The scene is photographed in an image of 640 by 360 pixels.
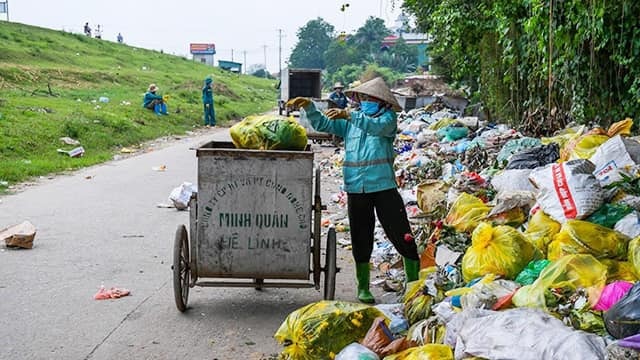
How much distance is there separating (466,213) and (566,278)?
2183 millimetres

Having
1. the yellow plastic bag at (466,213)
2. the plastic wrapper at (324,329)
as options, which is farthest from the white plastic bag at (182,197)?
the plastic wrapper at (324,329)

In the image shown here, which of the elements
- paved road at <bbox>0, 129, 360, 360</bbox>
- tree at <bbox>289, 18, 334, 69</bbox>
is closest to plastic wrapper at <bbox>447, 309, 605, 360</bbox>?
paved road at <bbox>0, 129, 360, 360</bbox>

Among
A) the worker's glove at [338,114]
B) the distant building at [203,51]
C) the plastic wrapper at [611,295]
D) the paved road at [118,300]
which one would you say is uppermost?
the distant building at [203,51]

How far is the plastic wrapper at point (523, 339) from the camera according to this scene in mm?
3090

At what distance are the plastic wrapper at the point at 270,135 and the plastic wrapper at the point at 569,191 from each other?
Result: 1772 millimetres

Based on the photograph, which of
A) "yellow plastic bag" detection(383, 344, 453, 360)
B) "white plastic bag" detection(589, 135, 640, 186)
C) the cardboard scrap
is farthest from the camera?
the cardboard scrap

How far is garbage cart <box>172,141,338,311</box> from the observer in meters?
5.09

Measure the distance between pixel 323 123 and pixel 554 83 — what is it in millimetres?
6132

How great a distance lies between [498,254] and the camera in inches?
189

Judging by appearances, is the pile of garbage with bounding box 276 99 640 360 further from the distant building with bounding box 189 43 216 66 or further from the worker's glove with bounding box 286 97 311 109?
the distant building with bounding box 189 43 216 66

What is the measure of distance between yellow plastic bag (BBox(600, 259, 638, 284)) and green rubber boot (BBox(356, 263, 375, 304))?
172 centimetres

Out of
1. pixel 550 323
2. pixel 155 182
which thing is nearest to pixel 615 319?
pixel 550 323

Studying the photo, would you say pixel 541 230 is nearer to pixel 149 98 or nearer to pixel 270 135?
pixel 270 135

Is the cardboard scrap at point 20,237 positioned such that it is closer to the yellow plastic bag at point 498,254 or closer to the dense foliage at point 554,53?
the yellow plastic bag at point 498,254
